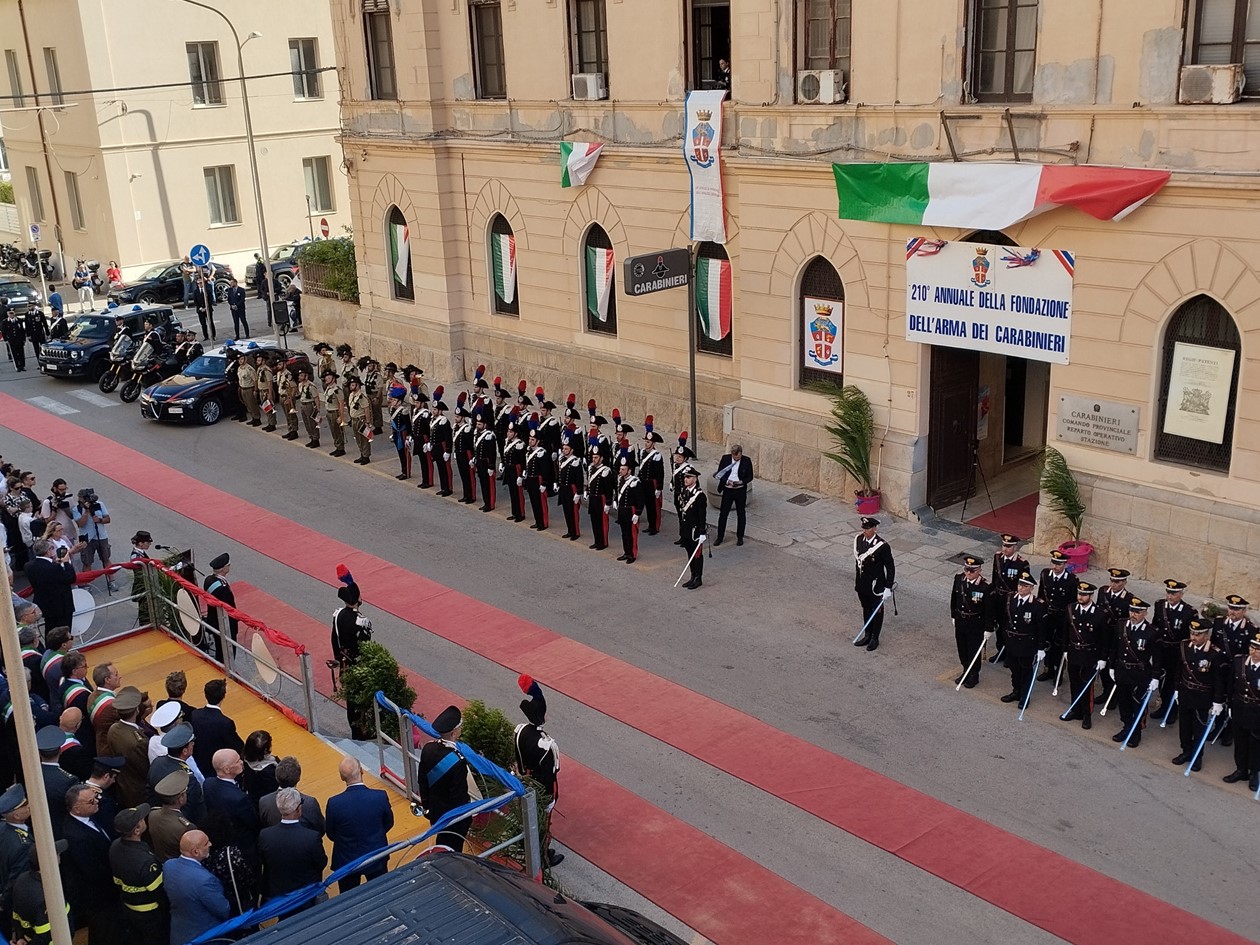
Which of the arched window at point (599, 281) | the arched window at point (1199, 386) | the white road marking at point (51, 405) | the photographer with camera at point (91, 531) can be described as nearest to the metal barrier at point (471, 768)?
the photographer with camera at point (91, 531)

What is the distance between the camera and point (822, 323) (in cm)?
1977

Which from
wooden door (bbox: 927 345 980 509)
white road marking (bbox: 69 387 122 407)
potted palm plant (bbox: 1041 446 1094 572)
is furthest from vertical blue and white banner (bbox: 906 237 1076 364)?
white road marking (bbox: 69 387 122 407)

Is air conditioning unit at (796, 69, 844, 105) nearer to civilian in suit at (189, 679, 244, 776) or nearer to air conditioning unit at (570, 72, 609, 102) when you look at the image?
air conditioning unit at (570, 72, 609, 102)

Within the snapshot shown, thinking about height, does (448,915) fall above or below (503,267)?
above

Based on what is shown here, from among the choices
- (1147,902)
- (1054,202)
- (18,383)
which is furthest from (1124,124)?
(18,383)

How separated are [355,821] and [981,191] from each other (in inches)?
451

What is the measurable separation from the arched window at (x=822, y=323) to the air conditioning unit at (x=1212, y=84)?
224 inches

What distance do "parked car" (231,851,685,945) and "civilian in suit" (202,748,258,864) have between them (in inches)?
119

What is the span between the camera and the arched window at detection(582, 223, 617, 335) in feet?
78.7

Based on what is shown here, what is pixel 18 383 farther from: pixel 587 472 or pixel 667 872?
pixel 667 872

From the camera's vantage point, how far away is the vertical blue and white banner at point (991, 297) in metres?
16.7

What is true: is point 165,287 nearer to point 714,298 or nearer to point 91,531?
point 714,298

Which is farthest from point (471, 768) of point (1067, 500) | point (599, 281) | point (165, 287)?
point (165, 287)

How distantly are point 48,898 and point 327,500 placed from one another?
1490 cm
